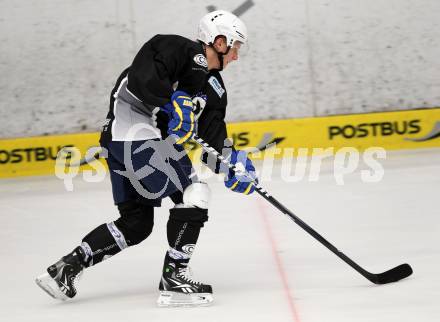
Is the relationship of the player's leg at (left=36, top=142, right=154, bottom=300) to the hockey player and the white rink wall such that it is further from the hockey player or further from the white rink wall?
the white rink wall

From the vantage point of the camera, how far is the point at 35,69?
262 inches

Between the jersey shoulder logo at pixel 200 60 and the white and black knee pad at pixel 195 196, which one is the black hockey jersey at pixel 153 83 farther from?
the white and black knee pad at pixel 195 196

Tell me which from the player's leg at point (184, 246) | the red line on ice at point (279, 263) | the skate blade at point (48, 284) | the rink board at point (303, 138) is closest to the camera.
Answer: the red line on ice at point (279, 263)

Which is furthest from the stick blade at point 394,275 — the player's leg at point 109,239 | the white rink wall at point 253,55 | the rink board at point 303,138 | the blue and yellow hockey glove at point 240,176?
the white rink wall at point 253,55

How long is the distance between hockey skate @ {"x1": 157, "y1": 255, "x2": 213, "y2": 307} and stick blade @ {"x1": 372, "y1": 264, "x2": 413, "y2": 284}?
60 cm

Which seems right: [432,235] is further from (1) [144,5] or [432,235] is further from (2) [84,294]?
(1) [144,5]

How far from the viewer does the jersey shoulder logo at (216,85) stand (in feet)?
10.6

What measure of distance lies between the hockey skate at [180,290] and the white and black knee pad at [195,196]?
22 centimetres

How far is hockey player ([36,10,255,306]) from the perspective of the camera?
3.05 metres

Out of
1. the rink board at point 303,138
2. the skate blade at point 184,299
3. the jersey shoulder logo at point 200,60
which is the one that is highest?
the jersey shoulder logo at point 200,60

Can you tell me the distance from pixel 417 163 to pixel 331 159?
2.16 ft

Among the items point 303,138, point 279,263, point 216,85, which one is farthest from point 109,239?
point 303,138

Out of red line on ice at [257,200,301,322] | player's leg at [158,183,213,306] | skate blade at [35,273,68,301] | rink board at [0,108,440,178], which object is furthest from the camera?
rink board at [0,108,440,178]

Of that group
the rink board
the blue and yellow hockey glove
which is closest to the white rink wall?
the rink board
